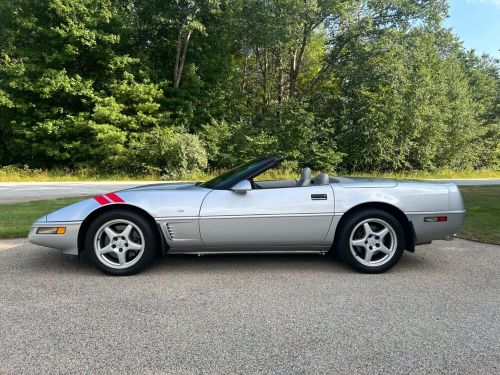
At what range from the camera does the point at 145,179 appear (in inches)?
804

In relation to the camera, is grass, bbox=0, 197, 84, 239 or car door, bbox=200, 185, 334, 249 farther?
grass, bbox=0, 197, 84, 239

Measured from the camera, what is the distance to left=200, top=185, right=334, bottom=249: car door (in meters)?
3.90

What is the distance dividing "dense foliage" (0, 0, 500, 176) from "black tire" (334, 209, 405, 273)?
683 inches

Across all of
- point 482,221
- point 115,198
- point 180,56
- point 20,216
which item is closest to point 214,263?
point 115,198

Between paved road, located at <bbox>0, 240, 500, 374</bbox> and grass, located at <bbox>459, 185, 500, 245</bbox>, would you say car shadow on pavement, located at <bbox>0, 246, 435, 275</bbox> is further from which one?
grass, located at <bbox>459, 185, 500, 245</bbox>

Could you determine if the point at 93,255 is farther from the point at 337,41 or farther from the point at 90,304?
the point at 337,41

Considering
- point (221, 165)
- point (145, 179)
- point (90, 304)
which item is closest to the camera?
point (90, 304)

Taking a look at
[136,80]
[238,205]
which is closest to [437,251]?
[238,205]

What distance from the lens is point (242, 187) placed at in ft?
13.0

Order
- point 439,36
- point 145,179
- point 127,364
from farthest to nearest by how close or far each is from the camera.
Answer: point 439,36 < point 145,179 < point 127,364

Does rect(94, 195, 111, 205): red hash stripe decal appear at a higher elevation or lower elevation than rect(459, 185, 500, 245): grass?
higher

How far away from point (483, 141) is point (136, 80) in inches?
1095

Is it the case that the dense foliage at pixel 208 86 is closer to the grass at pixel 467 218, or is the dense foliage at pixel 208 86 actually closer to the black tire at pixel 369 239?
the grass at pixel 467 218

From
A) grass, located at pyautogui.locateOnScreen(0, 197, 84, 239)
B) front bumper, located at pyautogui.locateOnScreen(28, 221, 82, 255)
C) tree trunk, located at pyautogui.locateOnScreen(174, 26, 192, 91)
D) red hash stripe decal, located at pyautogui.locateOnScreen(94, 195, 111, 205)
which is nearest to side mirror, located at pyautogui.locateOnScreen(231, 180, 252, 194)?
red hash stripe decal, located at pyautogui.locateOnScreen(94, 195, 111, 205)
